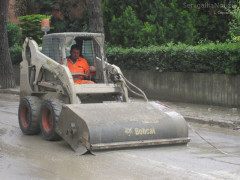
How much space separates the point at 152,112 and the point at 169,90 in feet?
24.2

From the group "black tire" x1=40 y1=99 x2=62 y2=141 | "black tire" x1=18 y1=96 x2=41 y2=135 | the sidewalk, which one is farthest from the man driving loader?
the sidewalk

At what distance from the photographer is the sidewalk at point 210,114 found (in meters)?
12.3

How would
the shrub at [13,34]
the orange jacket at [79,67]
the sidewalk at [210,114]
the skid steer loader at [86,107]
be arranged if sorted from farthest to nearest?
the shrub at [13,34], the sidewalk at [210,114], the orange jacket at [79,67], the skid steer loader at [86,107]

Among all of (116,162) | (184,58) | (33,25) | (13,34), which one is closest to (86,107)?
(116,162)

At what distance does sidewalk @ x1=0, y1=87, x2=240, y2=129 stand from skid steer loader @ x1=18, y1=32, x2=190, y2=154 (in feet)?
10.5

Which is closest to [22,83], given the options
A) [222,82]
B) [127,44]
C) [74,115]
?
[74,115]

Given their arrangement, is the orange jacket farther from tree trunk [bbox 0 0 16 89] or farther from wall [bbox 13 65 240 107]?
tree trunk [bbox 0 0 16 89]

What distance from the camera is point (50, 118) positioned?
9.93m

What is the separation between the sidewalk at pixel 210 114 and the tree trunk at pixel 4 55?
32.9ft

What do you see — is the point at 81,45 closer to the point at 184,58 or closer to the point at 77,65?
the point at 77,65

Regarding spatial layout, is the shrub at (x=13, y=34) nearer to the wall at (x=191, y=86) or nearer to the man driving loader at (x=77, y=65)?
the wall at (x=191, y=86)

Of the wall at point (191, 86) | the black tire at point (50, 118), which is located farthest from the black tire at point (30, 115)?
the wall at point (191, 86)

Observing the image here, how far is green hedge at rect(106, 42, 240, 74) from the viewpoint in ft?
46.9

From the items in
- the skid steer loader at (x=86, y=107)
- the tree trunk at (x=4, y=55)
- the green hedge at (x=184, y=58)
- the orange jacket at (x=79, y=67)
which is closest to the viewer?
the skid steer loader at (x=86, y=107)
